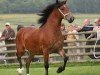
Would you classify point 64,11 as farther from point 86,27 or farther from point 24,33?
point 86,27

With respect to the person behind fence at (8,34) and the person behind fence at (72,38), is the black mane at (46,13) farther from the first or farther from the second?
the person behind fence at (8,34)

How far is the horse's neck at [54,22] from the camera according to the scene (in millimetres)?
14656

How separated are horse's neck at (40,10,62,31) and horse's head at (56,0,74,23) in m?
0.24

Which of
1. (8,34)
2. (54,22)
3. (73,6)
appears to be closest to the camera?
(54,22)

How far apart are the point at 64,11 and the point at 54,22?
61 centimetres

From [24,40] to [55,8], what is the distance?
2.16 meters

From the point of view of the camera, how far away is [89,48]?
Answer: 827 inches

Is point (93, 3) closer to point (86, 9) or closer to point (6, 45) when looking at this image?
point (86, 9)

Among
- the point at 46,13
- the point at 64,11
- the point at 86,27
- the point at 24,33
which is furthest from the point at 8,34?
the point at 64,11

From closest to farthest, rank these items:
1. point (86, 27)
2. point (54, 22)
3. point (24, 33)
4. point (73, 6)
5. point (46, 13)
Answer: point (54, 22), point (46, 13), point (24, 33), point (86, 27), point (73, 6)

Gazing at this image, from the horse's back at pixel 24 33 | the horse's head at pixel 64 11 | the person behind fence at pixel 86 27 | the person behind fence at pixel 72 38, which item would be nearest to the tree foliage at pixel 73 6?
the person behind fence at pixel 72 38

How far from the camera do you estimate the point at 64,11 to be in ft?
46.9

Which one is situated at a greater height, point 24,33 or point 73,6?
point 73,6

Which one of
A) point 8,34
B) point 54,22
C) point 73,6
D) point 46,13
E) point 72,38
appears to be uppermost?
point 46,13
